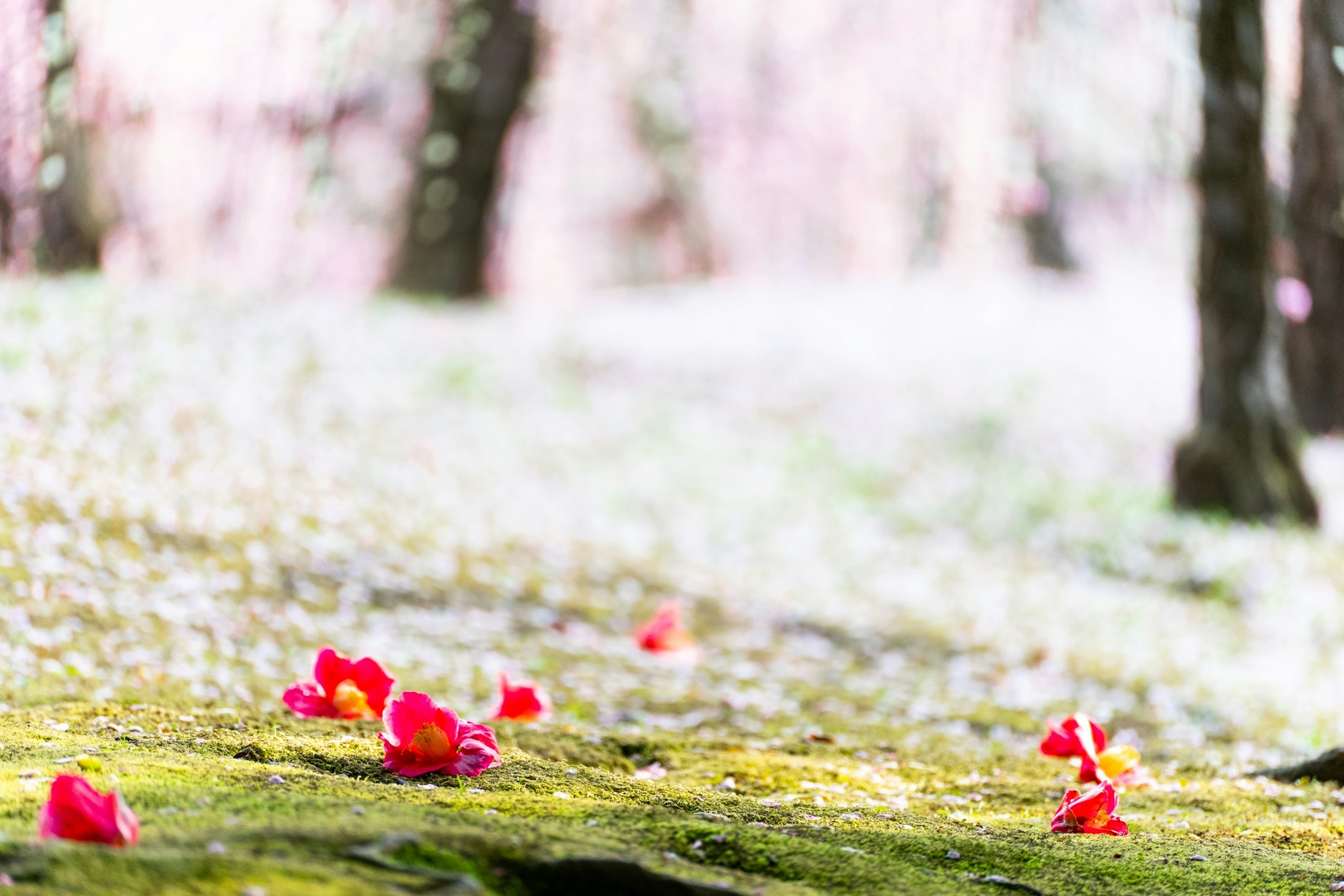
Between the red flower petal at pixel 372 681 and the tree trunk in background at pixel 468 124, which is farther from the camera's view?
the tree trunk in background at pixel 468 124

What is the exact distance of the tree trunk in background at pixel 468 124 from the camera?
15.2m

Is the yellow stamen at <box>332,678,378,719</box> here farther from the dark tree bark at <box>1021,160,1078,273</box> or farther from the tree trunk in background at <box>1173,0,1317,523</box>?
the dark tree bark at <box>1021,160,1078,273</box>

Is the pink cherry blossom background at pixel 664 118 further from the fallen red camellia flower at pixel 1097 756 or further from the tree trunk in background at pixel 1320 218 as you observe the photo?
the fallen red camellia flower at pixel 1097 756

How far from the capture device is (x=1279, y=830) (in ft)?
9.84

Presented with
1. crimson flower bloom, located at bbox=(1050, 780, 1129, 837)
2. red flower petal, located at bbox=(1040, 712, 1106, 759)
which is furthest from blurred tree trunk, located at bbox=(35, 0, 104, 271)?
crimson flower bloom, located at bbox=(1050, 780, 1129, 837)

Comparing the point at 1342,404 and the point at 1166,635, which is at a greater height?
the point at 1342,404

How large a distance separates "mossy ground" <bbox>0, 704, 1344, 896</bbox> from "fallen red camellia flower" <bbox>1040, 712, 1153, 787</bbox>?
0.20 ft

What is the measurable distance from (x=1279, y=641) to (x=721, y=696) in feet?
13.2

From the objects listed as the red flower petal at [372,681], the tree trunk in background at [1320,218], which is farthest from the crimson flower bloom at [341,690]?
the tree trunk in background at [1320,218]

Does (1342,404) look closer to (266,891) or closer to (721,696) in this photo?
(721,696)

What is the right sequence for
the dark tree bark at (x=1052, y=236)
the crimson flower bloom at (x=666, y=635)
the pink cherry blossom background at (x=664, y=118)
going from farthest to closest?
1. the dark tree bark at (x=1052, y=236)
2. the pink cherry blossom background at (x=664, y=118)
3. the crimson flower bloom at (x=666, y=635)

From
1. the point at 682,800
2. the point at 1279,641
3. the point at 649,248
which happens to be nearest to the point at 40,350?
the point at 682,800

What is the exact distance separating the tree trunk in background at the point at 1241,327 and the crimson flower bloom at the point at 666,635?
5.71 meters

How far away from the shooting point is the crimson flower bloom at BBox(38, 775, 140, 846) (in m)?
1.92
